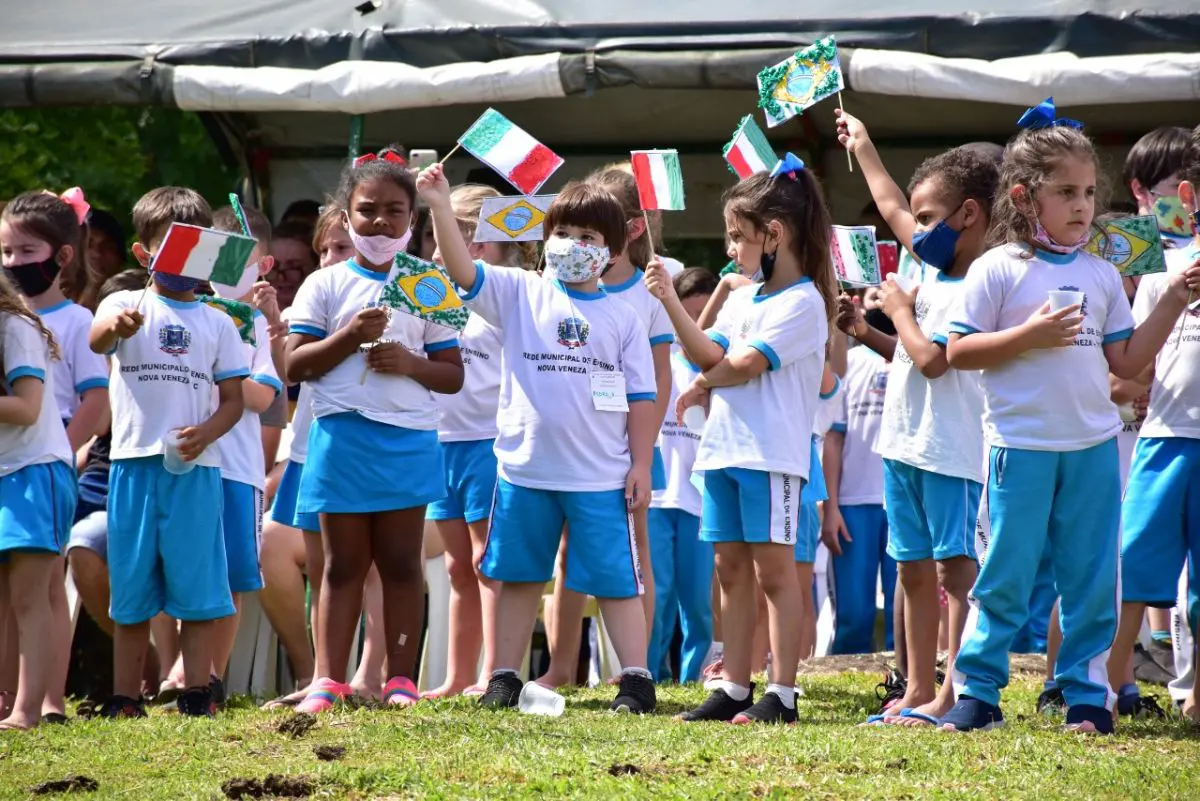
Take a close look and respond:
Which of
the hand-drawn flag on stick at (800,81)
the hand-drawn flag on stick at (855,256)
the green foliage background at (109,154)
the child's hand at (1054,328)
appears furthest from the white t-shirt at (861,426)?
the green foliage background at (109,154)

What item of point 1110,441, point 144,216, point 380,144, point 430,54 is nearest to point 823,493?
point 1110,441

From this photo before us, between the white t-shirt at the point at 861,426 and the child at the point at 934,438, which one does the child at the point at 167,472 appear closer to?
the child at the point at 934,438

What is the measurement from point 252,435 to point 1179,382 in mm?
3801

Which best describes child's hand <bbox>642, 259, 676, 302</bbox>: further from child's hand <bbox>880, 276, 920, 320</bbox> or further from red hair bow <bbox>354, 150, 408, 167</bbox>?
red hair bow <bbox>354, 150, 408, 167</bbox>

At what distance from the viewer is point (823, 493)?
23.2ft

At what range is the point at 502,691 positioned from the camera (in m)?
6.01

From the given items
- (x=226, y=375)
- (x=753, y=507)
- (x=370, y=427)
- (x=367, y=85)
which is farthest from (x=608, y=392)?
(x=367, y=85)

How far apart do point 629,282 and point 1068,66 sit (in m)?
3.10

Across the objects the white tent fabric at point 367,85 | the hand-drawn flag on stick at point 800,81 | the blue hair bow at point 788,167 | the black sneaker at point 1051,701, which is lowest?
the black sneaker at point 1051,701

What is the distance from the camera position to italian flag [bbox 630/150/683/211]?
650cm

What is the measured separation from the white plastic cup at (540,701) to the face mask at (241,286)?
2.00m

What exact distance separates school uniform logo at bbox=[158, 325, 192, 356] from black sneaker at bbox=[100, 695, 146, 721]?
53.6 inches

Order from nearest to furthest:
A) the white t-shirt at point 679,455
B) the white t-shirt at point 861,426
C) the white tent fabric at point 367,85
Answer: the white t-shirt at point 679,455 < the white t-shirt at point 861,426 < the white tent fabric at point 367,85

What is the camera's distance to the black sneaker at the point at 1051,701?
5922 millimetres
